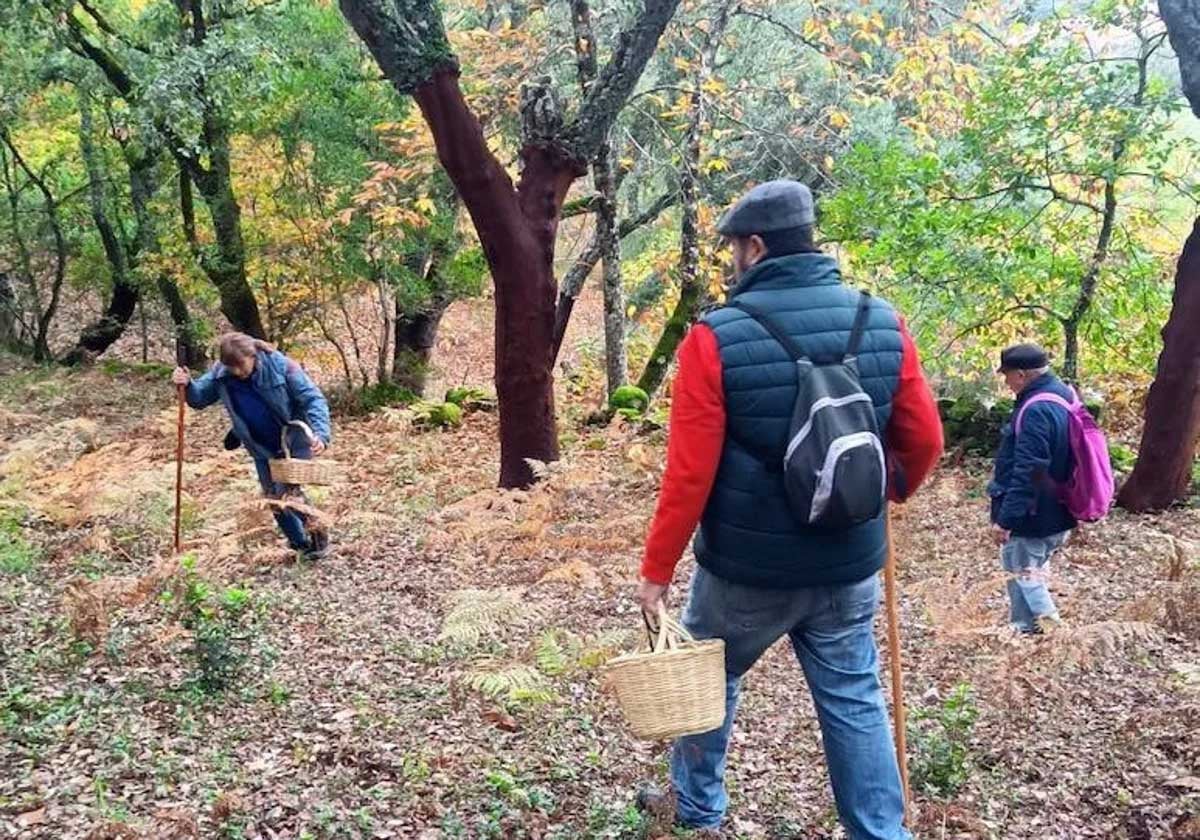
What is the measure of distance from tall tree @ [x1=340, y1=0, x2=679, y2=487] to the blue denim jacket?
2216 millimetres

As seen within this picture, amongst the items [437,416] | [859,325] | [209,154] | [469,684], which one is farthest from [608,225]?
[859,325]

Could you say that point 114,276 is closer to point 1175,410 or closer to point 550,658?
point 550,658

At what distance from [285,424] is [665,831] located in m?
4.61

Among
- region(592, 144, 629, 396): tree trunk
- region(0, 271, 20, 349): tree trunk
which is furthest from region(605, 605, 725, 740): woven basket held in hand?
region(0, 271, 20, 349): tree trunk

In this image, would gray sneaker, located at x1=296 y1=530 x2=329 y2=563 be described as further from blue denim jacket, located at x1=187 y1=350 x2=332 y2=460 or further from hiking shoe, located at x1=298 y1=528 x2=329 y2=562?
blue denim jacket, located at x1=187 y1=350 x2=332 y2=460

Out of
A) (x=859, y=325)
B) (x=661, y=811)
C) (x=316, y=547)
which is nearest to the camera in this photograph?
(x=859, y=325)

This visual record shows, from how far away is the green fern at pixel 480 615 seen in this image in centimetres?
516

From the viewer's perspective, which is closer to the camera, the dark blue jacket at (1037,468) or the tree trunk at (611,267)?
the dark blue jacket at (1037,468)

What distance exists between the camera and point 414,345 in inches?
655

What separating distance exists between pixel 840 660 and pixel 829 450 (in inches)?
31.8

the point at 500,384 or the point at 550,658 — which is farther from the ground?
the point at 500,384

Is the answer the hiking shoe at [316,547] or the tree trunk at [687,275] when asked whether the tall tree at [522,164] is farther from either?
the tree trunk at [687,275]

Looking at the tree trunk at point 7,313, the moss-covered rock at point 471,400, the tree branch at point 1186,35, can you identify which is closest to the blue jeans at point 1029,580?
the tree branch at point 1186,35

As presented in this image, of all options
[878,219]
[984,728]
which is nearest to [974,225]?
[878,219]
